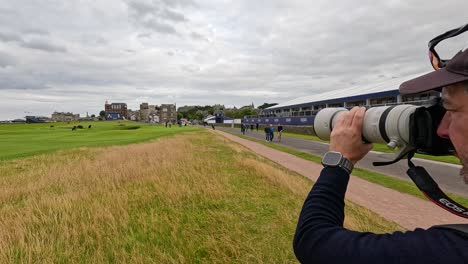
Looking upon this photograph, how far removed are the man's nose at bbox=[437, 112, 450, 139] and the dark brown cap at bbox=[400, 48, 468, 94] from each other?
6.5 inches

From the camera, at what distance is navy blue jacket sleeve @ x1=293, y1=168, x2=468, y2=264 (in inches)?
36.2

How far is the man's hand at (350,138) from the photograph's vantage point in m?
1.41

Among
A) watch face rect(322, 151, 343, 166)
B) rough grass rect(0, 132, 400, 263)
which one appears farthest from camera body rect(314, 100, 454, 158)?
rough grass rect(0, 132, 400, 263)

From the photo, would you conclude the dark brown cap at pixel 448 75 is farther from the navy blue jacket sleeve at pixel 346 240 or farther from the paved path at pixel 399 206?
the paved path at pixel 399 206

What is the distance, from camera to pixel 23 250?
3.53 m

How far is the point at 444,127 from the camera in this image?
1.21m

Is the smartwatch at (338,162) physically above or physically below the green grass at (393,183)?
above

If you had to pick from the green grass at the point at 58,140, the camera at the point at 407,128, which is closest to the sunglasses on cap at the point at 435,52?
the camera at the point at 407,128

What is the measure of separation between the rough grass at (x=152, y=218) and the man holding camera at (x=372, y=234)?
8.46 ft

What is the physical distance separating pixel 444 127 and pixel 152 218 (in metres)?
4.36

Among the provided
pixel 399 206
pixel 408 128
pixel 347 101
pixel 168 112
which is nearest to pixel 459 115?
pixel 408 128

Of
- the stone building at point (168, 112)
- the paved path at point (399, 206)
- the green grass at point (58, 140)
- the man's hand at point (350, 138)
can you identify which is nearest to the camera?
the man's hand at point (350, 138)

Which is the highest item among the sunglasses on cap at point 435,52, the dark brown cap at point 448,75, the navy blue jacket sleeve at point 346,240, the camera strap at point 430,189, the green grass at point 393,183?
the sunglasses on cap at point 435,52

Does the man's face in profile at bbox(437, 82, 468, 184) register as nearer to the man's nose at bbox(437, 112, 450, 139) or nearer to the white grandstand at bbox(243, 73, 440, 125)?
the man's nose at bbox(437, 112, 450, 139)
